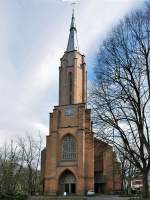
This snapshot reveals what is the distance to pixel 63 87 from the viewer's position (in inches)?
2581

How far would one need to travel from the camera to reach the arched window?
194 ft

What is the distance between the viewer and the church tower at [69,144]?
57.4 metres

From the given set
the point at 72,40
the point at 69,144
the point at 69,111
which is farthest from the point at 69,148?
the point at 72,40

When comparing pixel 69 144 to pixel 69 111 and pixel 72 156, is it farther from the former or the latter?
pixel 69 111

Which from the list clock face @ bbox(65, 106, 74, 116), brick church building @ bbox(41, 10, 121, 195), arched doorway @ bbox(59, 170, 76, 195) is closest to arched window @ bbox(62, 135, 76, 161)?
brick church building @ bbox(41, 10, 121, 195)

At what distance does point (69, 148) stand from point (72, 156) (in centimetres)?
165

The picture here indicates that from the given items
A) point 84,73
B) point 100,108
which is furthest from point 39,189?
point 100,108

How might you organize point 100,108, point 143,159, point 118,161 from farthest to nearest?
1. point 118,161
2. point 100,108
3. point 143,159

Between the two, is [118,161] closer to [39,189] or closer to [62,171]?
[62,171]

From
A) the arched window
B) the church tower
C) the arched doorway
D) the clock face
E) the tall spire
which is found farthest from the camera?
the tall spire

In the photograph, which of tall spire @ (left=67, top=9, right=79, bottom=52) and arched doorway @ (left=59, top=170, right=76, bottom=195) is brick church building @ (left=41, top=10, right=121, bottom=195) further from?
tall spire @ (left=67, top=9, right=79, bottom=52)

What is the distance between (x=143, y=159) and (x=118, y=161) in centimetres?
2684

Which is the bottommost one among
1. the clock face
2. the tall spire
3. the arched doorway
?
the arched doorway

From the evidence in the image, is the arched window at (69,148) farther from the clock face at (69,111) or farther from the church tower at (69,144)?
the clock face at (69,111)
